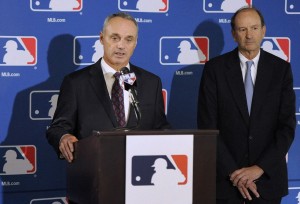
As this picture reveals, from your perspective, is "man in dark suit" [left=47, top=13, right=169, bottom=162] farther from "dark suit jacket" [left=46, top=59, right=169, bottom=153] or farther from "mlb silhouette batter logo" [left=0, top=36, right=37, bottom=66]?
"mlb silhouette batter logo" [left=0, top=36, right=37, bottom=66]

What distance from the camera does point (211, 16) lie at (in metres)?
3.96

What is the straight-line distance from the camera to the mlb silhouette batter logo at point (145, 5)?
3.78 m

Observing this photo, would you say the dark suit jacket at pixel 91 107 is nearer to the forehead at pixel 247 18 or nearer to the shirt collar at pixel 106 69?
the shirt collar at pixel 106 69

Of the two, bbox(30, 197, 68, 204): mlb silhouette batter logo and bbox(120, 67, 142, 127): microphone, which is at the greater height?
bbox(120, 67, 142, 127): microphone

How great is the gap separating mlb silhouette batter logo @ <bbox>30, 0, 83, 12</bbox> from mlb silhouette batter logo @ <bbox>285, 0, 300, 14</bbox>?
1.40m

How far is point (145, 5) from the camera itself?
151 inches

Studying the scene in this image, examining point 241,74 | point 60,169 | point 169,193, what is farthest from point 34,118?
point 169,193

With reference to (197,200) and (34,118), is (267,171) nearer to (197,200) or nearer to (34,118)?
(197,200)

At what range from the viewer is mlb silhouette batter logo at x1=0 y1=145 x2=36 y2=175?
361 centimetres

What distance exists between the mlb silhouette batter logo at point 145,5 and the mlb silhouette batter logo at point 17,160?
103 centimetres

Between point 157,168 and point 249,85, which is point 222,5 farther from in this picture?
point 157,168

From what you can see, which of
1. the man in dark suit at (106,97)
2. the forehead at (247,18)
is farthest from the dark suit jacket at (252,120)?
the man in dark suit at (106,97)

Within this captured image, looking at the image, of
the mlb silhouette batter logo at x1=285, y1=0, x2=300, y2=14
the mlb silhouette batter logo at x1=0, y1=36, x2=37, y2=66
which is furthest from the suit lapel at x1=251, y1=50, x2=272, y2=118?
the mlb silhouette batter logo at x1=0, y1=36, x2=37, y2=66

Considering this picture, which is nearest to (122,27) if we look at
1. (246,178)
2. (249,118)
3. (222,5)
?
(249,118)
